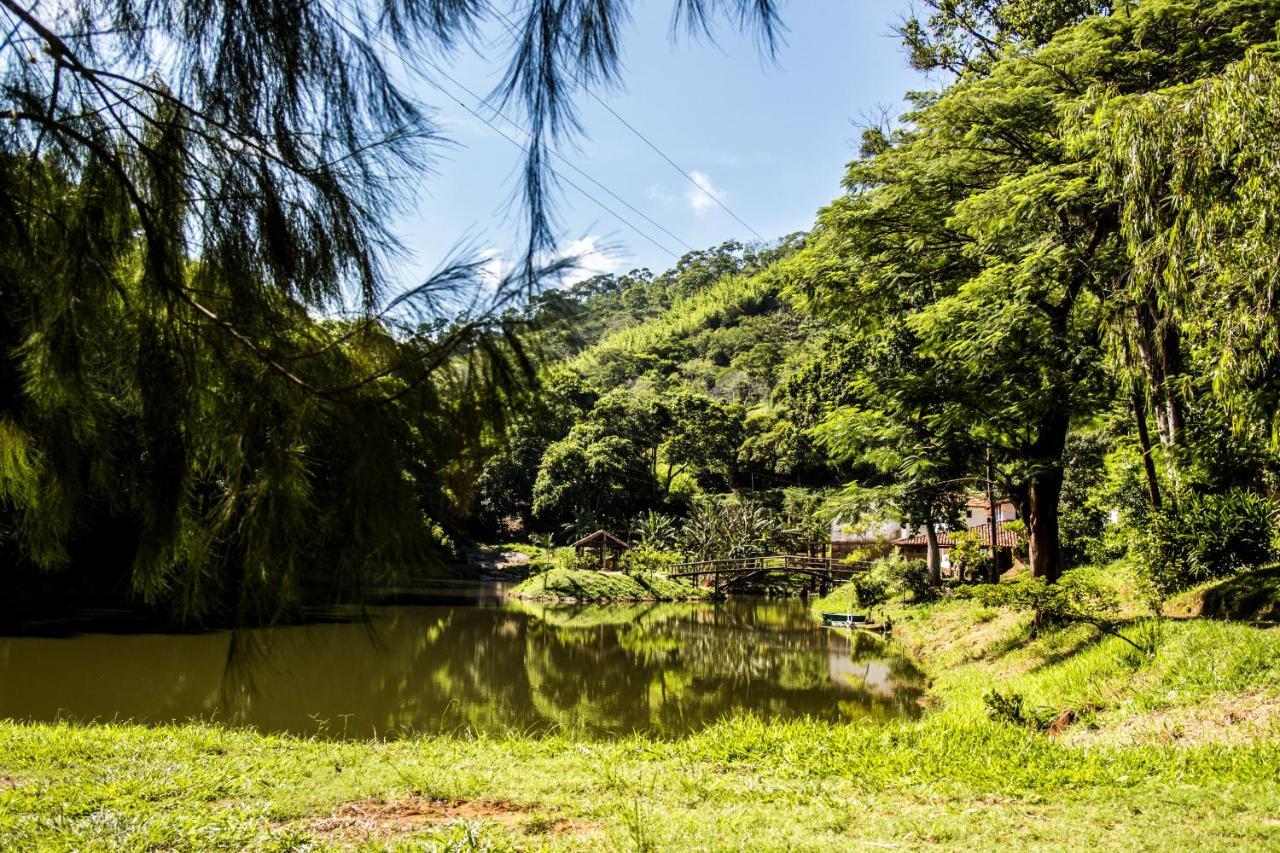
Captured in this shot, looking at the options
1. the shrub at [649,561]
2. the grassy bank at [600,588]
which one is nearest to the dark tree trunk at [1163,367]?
the grassy bank at [600,588]

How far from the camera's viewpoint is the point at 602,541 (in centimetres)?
2527

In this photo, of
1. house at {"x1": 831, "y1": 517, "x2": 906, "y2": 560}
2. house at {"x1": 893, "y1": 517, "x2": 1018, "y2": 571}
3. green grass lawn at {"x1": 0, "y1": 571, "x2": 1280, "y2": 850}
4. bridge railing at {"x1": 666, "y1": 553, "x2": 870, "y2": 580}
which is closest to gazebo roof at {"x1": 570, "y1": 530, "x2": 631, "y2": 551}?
bridge railing at {"x1": 666, "y1": 553, "x2": 870, "y2": 580}

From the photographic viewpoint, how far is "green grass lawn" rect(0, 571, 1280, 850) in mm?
3176

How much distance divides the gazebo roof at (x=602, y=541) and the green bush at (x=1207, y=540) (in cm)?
1763

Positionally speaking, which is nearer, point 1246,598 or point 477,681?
point 1246,598

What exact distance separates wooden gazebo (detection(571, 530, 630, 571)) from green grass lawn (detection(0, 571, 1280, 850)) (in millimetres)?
18720

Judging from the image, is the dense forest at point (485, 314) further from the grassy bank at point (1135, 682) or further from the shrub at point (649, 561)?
the shrub at point (649, 561)

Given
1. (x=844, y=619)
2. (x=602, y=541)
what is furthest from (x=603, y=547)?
(x=844, y=619)

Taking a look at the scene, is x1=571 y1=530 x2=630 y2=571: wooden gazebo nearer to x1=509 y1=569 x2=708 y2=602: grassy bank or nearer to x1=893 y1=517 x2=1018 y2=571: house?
x1=509 y1=569 x2=708 y2=602: grassy bank

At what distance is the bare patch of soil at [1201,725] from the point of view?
4.50 m

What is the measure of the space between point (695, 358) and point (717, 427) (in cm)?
2382

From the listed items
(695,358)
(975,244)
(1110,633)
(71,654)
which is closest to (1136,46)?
(975,244)

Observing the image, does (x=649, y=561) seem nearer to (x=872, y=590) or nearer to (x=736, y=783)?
(x=872, y=590)

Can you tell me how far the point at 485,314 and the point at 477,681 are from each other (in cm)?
854
